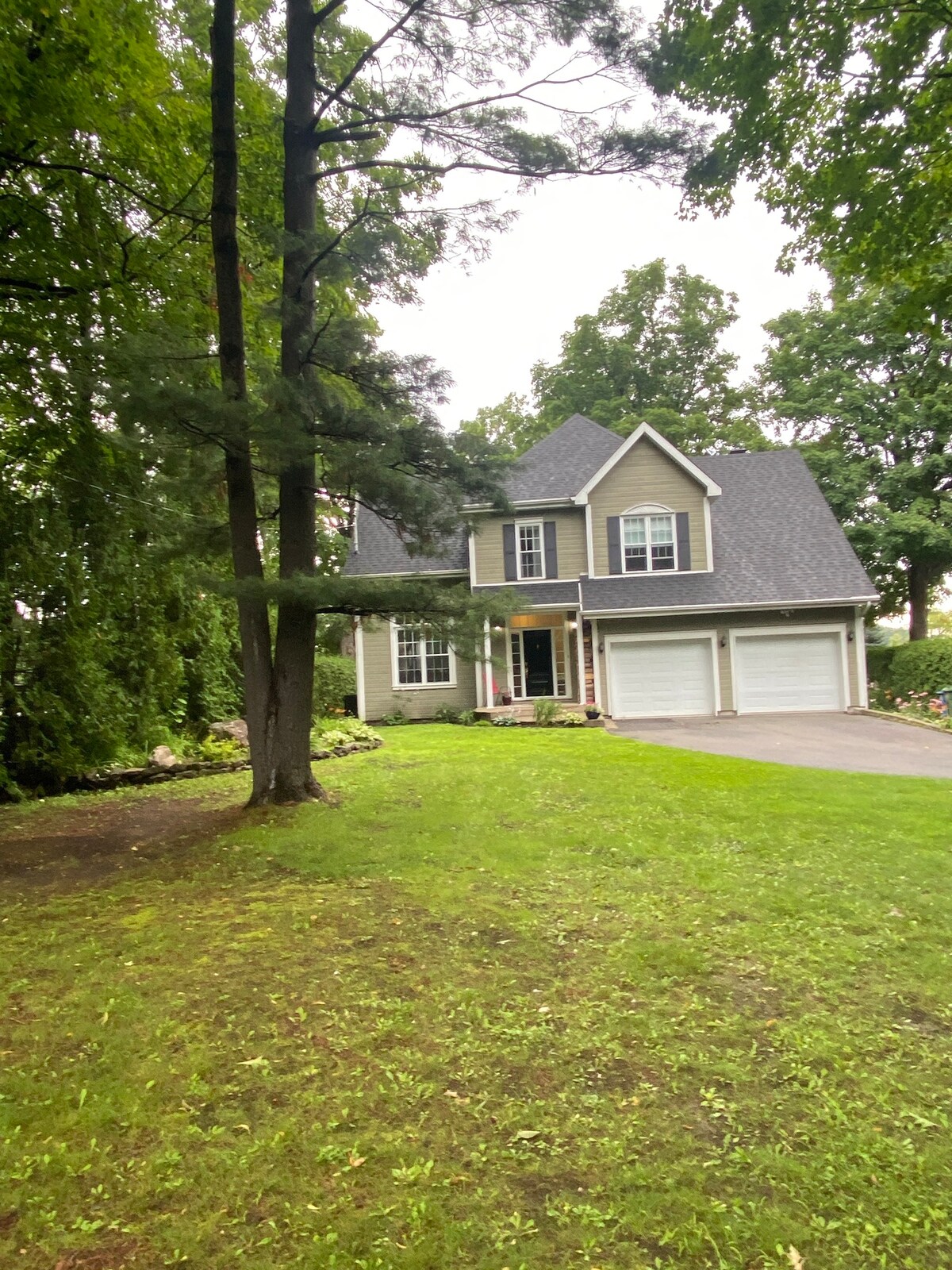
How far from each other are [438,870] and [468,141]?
269 inches

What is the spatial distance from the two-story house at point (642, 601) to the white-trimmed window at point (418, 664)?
0.10 ft

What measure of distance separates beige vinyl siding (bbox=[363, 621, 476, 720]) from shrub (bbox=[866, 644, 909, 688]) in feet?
33.9

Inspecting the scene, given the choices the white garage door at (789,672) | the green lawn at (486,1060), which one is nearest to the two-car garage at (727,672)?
the white garage door at (789,672)

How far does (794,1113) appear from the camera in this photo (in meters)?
2.80

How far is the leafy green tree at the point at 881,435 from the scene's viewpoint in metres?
23.1

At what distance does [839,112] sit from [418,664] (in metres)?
14.7

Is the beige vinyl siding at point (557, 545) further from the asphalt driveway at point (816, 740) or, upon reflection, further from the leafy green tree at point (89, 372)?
the leafy green tree at point (89, 372)

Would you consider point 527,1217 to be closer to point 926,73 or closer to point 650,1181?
point 650,1181

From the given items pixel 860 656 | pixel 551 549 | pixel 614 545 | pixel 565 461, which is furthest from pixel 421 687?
pixel 860 656

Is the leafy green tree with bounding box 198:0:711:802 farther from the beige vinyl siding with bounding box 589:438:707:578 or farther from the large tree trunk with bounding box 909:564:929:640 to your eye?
the large tree trunk with bounding box 909:564:929:640

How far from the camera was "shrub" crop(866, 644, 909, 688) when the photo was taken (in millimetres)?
20484

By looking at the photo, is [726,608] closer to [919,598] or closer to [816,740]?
[816,740]

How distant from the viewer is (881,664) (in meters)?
21.1

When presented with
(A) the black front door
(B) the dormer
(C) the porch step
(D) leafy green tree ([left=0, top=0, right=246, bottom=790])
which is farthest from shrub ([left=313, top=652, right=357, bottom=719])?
(B) the dormer
